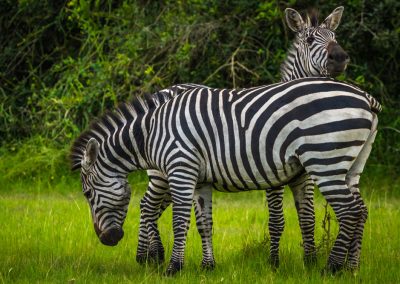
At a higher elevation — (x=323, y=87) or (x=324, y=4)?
(x=324, y=4)

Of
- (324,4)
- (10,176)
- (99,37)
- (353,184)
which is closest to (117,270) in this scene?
(353,184)

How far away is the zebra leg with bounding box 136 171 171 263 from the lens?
774 cm

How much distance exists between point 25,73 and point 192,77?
4.25m

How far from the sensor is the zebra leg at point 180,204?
22.1 ft

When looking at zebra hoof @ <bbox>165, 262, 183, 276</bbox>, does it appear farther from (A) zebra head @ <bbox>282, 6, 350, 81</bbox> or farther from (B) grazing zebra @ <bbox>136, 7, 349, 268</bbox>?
(A) zebra head @ <bbox>282, 6, 350, 81</bbox>

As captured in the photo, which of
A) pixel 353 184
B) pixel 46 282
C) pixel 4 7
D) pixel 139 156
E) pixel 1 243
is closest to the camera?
pixel 46 282

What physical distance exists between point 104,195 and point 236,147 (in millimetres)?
1362

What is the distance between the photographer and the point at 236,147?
21.8 feet

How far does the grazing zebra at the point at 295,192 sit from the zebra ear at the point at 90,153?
78cm

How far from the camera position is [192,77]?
13414 millimetres

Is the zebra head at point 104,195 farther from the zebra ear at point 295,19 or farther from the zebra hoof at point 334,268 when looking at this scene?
the zebra ear at point 295,19

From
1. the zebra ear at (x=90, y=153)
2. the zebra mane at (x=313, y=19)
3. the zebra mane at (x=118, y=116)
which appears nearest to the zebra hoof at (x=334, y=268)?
the zebra mane at (x=118, y=116)

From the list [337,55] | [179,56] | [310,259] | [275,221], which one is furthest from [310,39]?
[179,56]

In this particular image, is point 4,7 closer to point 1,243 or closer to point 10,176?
point 10,176
